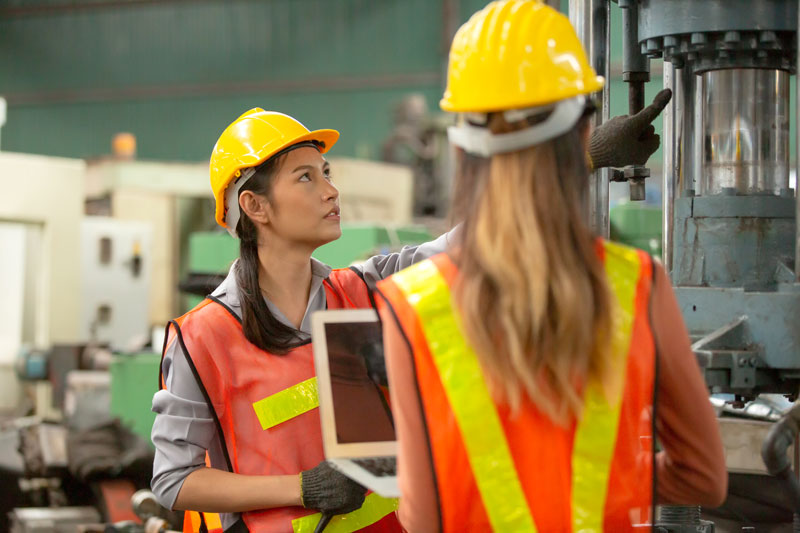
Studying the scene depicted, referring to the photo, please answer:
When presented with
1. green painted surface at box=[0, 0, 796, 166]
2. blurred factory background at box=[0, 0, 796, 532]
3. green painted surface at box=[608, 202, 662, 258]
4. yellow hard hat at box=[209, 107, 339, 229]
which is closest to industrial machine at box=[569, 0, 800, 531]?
blurred factory background at box=[0, 0, 796, 532]

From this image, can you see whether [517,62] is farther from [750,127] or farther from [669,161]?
[669,161]

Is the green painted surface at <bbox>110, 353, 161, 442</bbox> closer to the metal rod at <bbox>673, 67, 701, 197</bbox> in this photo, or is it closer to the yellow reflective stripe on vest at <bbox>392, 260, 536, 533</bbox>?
the metal rod at <bbox>673, 67, 701, 197</bbox>

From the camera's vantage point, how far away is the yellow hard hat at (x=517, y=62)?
88cm

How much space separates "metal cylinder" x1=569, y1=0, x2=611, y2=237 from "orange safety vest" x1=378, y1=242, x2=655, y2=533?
0.67 meters

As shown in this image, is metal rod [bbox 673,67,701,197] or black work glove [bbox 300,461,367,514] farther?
metal rod [bbox 673,67,701,197]

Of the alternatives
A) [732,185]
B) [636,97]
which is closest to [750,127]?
[732,185]

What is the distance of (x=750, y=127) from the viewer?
1.40 m

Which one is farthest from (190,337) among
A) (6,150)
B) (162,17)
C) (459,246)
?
(6,150)

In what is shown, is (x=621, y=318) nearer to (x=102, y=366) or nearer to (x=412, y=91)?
(x=102, y=366)

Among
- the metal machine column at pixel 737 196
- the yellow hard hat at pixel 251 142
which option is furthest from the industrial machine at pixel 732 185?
the yellow hard hat at pixel 251 142

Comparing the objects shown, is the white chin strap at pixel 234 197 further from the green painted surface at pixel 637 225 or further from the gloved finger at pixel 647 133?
the green painted surface at pixel 637 225

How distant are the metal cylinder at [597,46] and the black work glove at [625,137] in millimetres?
150

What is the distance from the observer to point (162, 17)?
34.6 ft

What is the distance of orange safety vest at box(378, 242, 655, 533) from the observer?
2.90ft
